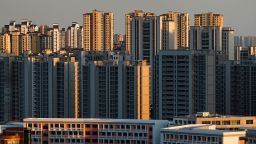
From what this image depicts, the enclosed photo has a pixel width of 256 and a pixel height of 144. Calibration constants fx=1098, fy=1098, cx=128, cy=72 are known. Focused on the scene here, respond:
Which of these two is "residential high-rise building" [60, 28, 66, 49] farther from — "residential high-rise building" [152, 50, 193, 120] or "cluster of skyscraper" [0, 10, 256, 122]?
"residential high-rise building" [152, 50, 193, 120]

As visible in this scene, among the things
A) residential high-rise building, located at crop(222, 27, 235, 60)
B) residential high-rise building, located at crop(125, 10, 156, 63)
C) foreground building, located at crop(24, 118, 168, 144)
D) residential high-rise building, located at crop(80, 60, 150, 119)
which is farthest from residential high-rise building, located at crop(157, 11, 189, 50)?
→ foreground building, located at crop(24, 118, 168, 144)

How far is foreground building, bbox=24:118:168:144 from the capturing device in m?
34.9

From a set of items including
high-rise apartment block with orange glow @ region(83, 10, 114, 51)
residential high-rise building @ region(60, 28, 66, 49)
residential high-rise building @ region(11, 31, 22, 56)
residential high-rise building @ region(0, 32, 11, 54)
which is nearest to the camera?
residential high-rise building @ region(0, 32, 11, 54)

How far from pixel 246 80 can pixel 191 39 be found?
671 centimetres

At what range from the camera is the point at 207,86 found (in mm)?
45000

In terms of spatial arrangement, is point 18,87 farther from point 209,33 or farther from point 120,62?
point 209,33

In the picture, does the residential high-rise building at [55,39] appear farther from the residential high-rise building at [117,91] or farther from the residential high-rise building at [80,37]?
the residential high-rise building at [117,91]

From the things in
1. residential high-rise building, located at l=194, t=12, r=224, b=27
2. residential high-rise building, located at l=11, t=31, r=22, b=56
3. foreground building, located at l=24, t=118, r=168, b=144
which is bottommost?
foreground building, located at l=24, t=118, r=168, b=144

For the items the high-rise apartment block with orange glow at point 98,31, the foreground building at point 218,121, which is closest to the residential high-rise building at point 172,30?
the high-rise apartment block with orange glow at point 98,31

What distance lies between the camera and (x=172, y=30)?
183ft

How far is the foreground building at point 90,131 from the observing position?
3494cm

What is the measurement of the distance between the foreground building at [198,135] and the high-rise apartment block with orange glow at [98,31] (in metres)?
34.6

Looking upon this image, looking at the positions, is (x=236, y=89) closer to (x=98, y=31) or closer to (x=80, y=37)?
(x=98, y=31)

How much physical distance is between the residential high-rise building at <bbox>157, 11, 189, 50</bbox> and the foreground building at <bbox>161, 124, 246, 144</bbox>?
20148mm
